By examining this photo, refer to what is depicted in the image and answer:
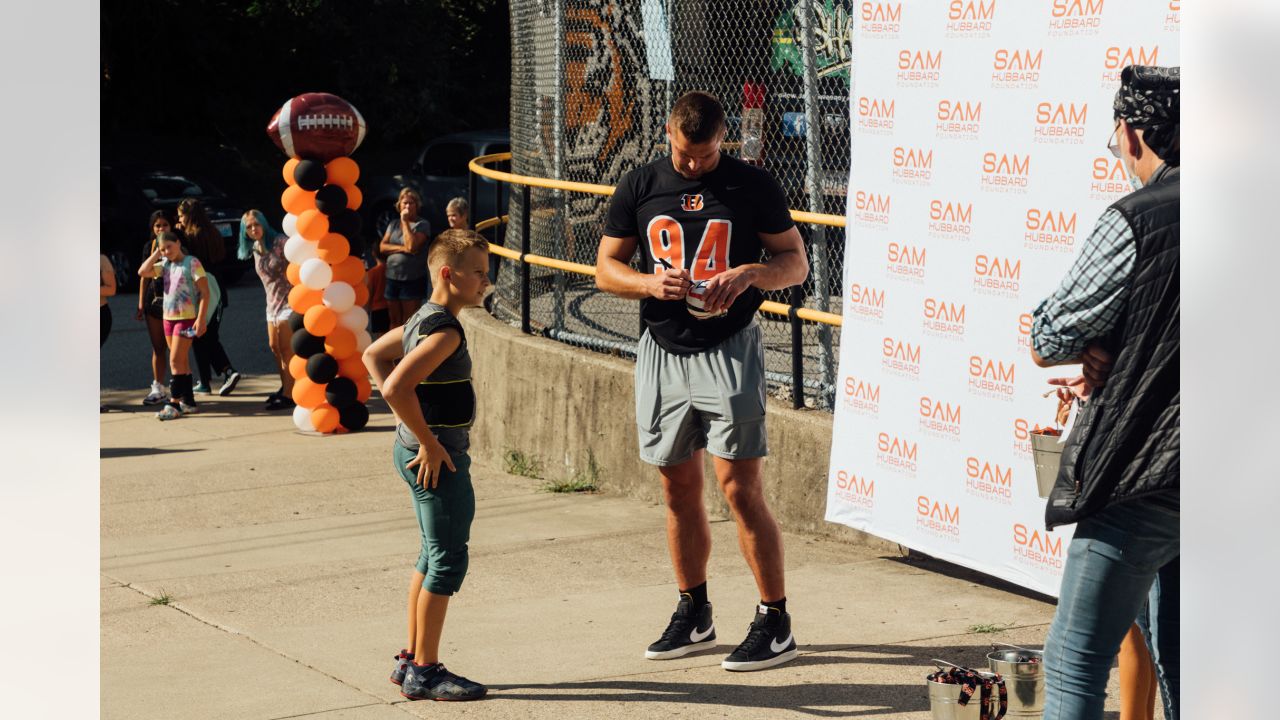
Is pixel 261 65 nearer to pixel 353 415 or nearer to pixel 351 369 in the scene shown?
pixel 351 369

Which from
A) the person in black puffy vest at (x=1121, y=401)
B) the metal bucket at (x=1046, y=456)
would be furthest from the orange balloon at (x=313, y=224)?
the person in black puffy vest at (x=1121, y=401)

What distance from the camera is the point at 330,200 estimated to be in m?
11.3

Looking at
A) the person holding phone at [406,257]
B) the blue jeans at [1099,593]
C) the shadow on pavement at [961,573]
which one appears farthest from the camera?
the person holding phone at [406,257]

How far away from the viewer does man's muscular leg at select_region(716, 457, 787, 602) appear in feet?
18.5

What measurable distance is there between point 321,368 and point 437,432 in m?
6.24

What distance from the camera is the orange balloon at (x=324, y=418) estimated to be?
37.0ft

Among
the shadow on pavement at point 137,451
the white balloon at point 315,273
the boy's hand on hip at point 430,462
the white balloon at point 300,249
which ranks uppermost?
the white balloon at point 300,249

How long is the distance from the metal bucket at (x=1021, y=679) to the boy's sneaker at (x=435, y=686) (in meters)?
1.79

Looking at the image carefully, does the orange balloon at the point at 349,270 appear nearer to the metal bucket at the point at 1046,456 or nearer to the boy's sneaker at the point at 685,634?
the boy's sneaker at the point at 685,634

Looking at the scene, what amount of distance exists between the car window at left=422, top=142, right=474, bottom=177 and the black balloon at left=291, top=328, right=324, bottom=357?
41.2ft

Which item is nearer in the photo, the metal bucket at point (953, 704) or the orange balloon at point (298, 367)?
the metal bucket at point (953, 704)

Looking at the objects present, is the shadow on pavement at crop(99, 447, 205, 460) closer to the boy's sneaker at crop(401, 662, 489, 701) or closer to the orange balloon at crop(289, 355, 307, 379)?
the orange balloon at crop(289, 355, 307, 379)

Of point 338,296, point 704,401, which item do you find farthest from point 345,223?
point 704,401
